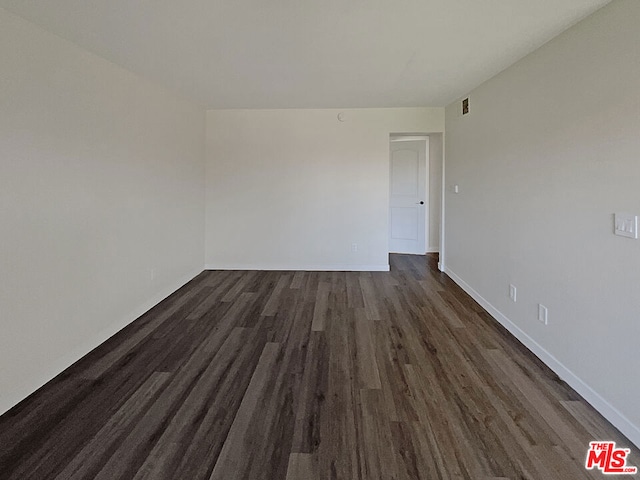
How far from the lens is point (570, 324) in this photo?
2562mm

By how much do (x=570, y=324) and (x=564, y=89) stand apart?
162cm

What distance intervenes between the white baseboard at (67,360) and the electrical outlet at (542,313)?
3.59 metres

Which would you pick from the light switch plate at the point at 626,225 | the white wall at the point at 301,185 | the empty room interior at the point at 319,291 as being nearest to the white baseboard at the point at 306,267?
the white wall at the point at 301,185

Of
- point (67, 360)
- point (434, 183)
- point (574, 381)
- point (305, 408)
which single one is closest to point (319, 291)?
point (305, 408)

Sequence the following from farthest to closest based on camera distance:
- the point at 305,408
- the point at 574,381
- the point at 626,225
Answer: the point at 574,381 < the point at 305,408 < the point at 626,225

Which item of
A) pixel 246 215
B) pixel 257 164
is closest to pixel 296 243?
pixel 246 215

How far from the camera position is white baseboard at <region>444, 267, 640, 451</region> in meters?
2.01

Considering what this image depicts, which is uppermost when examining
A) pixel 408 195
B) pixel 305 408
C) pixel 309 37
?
pixel 309 37

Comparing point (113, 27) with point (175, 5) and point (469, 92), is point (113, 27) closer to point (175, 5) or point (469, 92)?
point (175, 5)

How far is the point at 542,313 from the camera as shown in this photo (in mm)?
2914

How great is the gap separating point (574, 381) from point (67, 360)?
3556mm

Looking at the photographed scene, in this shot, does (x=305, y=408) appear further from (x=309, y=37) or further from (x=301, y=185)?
(x=301, y=185)

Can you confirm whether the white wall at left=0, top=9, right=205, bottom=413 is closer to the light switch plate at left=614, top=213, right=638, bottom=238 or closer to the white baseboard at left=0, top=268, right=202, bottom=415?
the white baseboard at left=0, top=268, right=202, bottom=415

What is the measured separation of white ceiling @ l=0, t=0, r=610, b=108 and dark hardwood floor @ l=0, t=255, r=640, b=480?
7.81 ft
